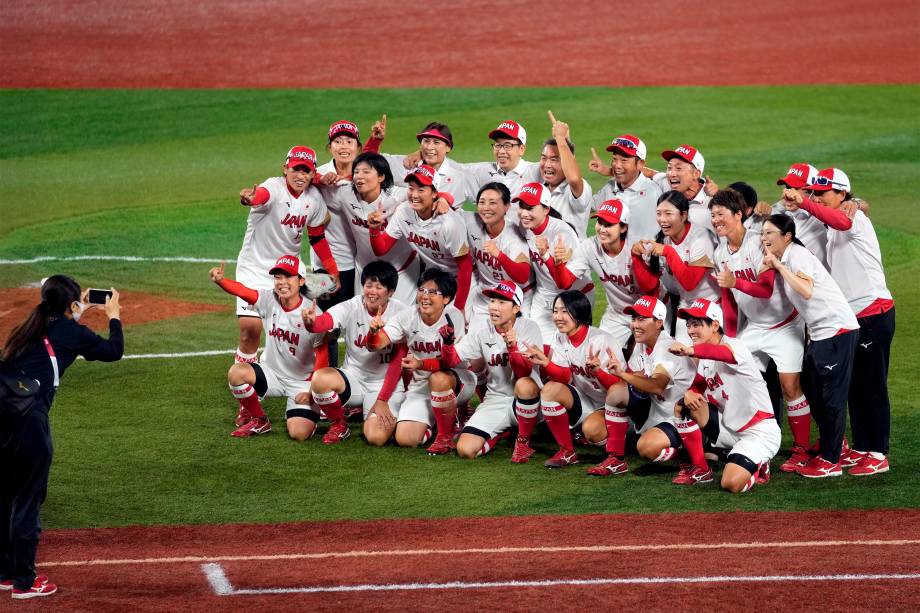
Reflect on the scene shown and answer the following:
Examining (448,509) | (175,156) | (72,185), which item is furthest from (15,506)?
(175,156)

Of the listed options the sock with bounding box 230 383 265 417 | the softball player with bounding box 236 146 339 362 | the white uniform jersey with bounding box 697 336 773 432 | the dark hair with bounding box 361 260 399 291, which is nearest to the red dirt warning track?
the white uniform jersey with bounding box 697 336 773 432

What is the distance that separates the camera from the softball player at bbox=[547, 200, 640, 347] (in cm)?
975

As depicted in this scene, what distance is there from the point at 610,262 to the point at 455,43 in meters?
18.7

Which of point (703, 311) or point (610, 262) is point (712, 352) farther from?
point (610, 262)

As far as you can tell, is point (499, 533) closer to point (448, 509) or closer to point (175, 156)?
point (448, 509)

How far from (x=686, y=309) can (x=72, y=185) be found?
45.0ft

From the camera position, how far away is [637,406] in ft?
31.1

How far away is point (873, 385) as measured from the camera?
9.12 metres

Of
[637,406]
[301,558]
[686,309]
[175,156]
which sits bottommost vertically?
[301,558]

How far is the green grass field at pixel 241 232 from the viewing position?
876 cm

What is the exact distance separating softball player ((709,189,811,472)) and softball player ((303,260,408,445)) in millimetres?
2432

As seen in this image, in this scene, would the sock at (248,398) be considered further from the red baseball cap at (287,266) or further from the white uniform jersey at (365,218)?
→ the white uniform jersey at (365,218)

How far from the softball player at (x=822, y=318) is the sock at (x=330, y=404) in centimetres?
326

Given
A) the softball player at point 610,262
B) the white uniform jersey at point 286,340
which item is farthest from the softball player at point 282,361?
the softball player at point 610,262
